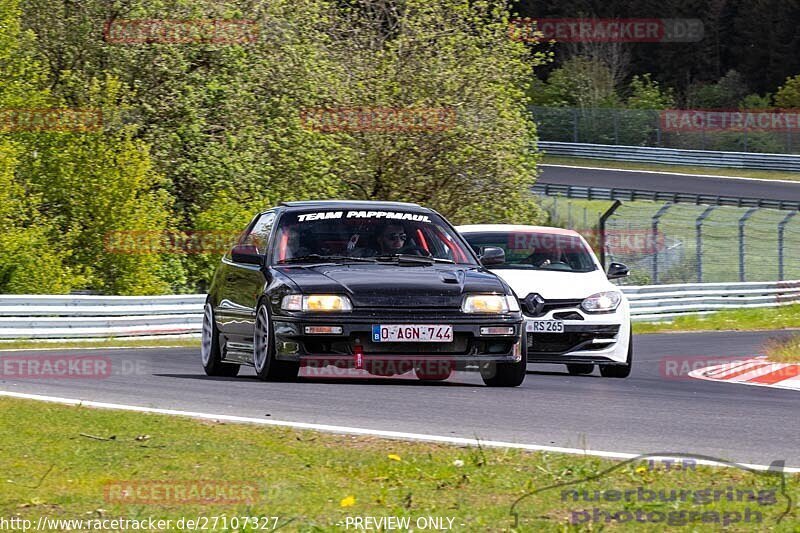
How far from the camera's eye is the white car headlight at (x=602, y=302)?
43.2ft

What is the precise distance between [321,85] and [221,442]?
2760cm

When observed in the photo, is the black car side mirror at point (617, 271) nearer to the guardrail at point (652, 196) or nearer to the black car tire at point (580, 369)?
the black car tire at point (580, 369)

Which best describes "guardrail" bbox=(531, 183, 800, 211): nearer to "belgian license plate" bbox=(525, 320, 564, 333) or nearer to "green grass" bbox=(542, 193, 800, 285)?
"green grass" bbox=(542, 193, 800, 285)

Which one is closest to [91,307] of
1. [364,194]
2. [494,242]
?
[494,242]

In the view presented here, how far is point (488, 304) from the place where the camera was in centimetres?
1020

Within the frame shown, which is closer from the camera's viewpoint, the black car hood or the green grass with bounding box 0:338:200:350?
the black car hood

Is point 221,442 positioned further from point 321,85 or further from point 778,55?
point 778,55

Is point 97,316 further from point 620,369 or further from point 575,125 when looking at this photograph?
point 575,125
